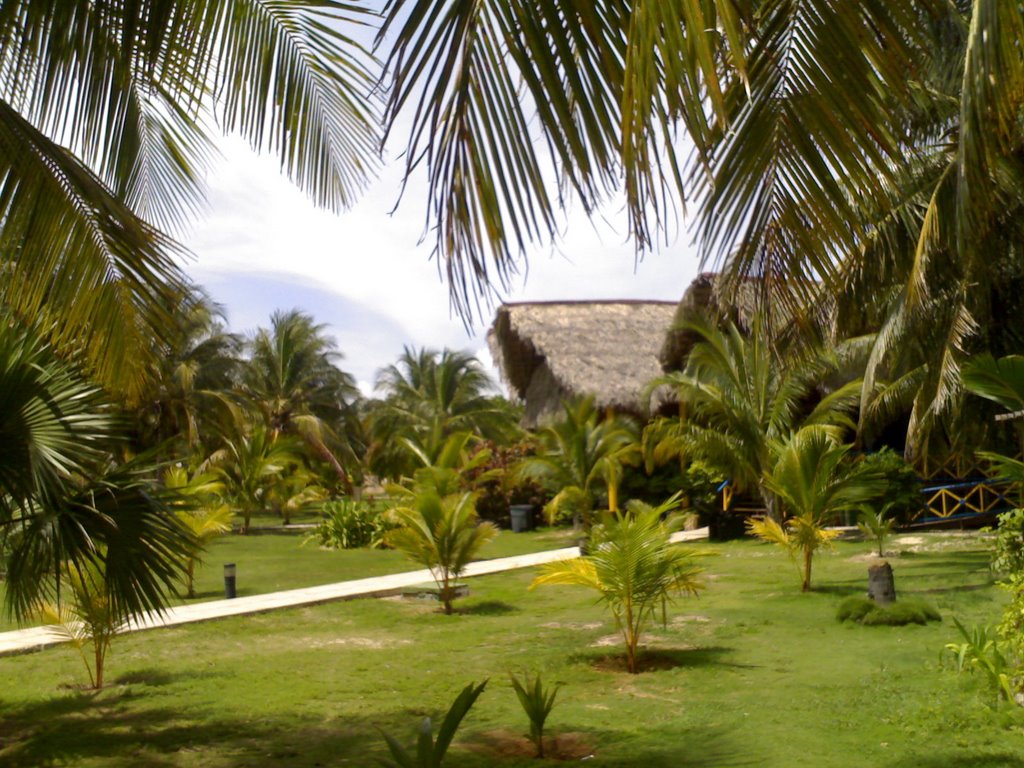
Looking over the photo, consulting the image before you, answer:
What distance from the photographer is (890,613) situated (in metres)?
8.98

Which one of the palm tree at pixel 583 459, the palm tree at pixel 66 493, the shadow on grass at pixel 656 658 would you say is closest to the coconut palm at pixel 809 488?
the shadow on grass at pixel 656 658

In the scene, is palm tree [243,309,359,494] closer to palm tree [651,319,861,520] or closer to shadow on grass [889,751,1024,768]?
palm tree [651,319,861,520]

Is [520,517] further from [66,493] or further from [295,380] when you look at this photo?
[66,493]

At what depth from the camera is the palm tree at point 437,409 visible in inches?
1277

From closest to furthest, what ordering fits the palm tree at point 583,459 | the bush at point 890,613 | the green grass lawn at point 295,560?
the bush at point 890,613 < the green grass lawn at point 295,560 < the palm tree at point 583,459

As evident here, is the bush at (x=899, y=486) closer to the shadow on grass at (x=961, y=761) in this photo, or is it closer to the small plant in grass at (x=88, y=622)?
the shadow on grass at (x=961, y=761)

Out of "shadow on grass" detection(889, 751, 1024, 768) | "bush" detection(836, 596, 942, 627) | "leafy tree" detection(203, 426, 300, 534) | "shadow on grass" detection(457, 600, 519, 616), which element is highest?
"leafy tree" detection(203, 426, 300, 534)

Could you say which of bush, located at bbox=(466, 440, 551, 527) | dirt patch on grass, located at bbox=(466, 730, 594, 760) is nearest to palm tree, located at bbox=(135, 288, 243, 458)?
bush, located at bbox=(466, 440, 551, 527)

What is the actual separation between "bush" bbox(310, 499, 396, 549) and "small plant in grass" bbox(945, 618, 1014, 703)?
13051mm

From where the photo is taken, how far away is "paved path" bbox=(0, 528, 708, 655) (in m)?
9.52

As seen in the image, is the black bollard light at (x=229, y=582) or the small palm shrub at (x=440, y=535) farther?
the black bollard light at (x=229, y=582)

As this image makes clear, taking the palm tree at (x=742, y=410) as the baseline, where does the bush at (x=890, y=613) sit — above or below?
below

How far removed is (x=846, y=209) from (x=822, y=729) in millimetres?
4561

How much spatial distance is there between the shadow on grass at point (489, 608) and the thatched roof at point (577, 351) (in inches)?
387
